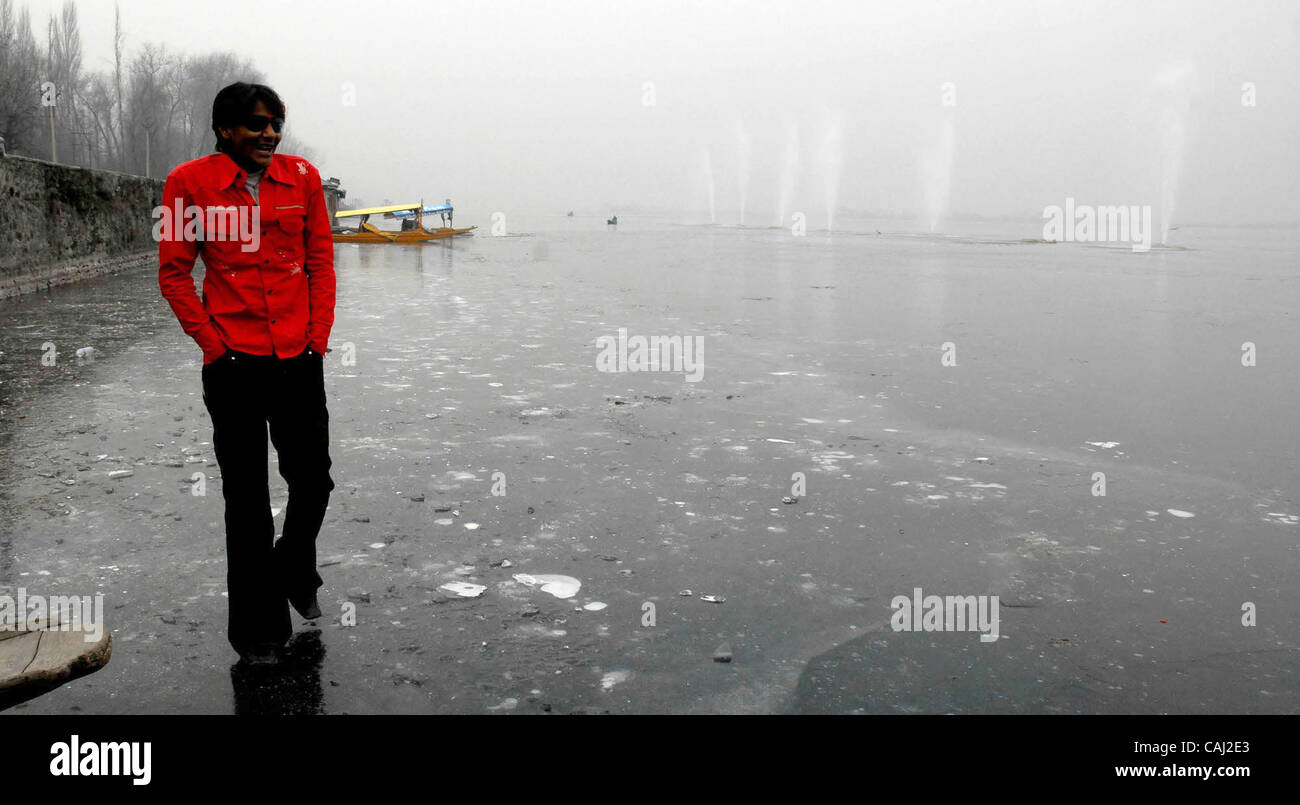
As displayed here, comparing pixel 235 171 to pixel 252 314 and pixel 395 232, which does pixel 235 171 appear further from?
pixel 395 232

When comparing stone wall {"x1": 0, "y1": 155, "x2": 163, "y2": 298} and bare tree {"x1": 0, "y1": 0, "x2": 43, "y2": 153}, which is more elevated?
bare tree {"x1": 0, "y1": 0, "x2": 43, "y2": 153}

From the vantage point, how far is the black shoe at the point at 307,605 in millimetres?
3879

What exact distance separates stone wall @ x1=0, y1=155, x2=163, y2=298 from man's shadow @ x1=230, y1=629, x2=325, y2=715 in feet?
Result: 40.9

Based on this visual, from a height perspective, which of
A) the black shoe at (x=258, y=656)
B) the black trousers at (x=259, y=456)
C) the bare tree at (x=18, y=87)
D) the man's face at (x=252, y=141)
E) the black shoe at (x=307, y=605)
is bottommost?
the black shoe at (x=258, y=656)

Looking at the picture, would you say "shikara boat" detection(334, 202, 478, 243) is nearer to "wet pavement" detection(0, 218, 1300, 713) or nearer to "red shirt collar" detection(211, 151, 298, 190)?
"wet pavement" detection(0, 218, 1300, 713)

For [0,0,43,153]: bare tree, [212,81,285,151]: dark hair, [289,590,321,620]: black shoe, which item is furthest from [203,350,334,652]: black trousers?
[0,0,43,153]: bare tree

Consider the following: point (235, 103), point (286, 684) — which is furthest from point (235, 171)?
point (286, 684)

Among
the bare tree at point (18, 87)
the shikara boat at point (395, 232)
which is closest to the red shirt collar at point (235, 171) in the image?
the shikara boat at point (395, 232)

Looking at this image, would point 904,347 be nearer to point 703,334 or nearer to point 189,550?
point 703,334

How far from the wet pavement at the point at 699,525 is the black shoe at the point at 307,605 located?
0.05m

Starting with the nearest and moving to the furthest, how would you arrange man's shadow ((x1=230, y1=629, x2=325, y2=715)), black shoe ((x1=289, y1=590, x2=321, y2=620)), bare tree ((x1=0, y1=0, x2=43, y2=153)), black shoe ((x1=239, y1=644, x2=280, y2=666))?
1. man's shadow ((x1=230, y1=629, x2=325, y2=715))
2. black shoe ((x1=239, y1=644, x2=280, y2=666))
3. black shoe ((x1=289, y1=590, x2=321, y2=620))
4. bare tree ((x1=0, y1=0, x2=43, y2=153))

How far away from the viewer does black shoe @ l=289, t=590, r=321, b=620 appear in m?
3.88

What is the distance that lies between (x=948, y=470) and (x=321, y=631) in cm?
397

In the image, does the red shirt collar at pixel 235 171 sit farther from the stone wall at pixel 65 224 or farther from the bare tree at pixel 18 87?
the bare tree at pixel 18 87
